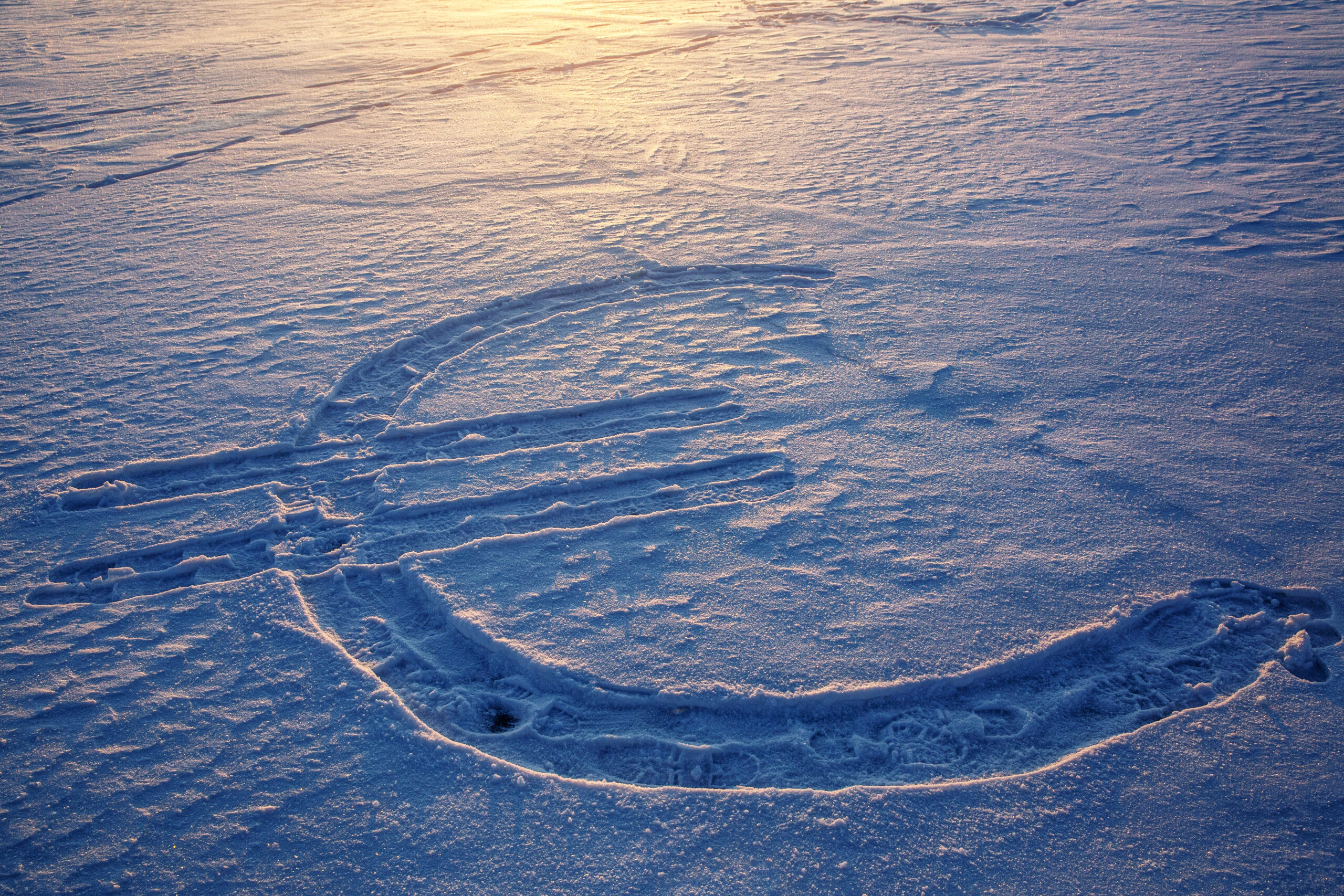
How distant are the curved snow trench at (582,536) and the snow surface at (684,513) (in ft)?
0.05

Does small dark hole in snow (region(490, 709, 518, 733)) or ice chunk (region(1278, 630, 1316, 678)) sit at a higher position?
small dark hole in snow (region(490, 709, 518, 733))

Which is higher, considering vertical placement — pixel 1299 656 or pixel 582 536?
pixel 582 536

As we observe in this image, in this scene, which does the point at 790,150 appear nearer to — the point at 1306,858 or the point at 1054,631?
the point at 1054,631

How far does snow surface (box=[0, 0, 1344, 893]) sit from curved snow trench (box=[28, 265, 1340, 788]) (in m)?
0.01

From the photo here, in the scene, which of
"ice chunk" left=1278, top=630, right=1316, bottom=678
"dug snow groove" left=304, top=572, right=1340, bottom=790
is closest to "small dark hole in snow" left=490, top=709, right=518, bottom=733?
"dug snow groove" left=304, top=572, right=1340, bottom=790

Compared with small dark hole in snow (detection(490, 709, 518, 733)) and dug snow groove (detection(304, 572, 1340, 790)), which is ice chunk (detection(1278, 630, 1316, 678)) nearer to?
dug snow groove (detection(304, 572, 1340, 790))

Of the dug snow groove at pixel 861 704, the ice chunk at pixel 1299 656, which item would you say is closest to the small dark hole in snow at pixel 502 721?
the dug snow groove at pixel 861 704

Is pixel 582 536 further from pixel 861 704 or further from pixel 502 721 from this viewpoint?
pixel 861 704

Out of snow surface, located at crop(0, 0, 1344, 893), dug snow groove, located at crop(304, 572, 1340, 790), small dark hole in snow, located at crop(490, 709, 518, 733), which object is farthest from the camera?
small dark hole in snow, located at crop(490, 709, 518, 733)

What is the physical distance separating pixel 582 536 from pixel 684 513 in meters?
0.36

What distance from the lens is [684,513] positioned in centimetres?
263

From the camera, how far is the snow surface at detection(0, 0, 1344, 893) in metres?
1.81

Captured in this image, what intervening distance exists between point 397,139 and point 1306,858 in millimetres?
6151

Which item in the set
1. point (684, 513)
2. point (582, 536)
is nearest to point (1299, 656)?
point (684, 513)
